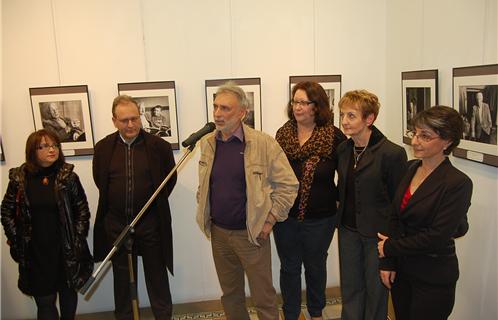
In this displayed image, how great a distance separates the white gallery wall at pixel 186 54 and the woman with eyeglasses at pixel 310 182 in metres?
0.88

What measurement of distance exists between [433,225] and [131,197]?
172cm

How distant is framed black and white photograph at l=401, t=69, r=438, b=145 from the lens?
2.45m

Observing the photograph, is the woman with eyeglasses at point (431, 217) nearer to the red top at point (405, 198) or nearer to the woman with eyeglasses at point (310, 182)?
the red top at point (405, 198)

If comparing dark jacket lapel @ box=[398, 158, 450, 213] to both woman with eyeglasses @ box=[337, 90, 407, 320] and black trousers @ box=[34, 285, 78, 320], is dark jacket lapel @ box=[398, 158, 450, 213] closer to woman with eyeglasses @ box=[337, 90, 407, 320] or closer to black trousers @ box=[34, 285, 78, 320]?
woman with eyeglasses @ box=[337, 90, 407, 320]

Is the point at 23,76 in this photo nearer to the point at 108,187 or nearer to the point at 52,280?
the point at 108,187

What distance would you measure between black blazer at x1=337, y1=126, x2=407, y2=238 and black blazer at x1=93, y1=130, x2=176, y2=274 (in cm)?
122

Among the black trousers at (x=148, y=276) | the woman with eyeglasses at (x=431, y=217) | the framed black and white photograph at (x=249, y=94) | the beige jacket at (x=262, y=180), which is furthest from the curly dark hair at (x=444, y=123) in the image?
the black trousers at (x=148, y=276)

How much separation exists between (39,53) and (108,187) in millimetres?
1302

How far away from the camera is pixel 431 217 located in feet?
5.46

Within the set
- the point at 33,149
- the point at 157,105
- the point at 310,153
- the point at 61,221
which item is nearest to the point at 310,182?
the point at 310,153

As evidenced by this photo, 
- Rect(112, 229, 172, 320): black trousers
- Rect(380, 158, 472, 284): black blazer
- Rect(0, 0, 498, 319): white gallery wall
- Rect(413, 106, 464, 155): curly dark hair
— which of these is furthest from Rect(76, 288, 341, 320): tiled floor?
Rect(413, 106, 464, 155): curly dark hair

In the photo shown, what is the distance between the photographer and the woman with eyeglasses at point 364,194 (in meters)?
2.02

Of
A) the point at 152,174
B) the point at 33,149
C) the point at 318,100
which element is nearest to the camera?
the point at 318,100

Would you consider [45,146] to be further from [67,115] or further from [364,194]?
[364,194]
